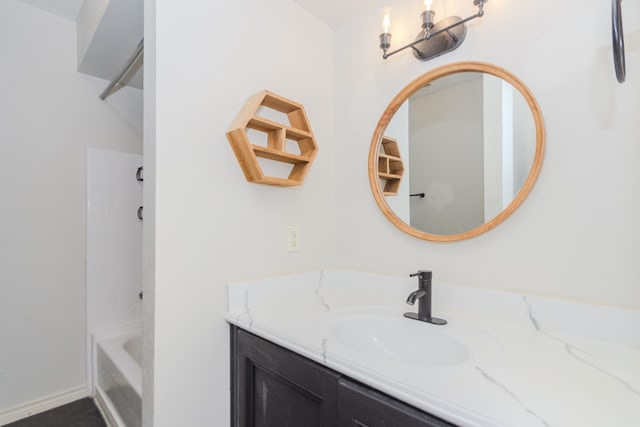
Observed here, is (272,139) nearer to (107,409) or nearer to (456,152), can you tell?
(456,152)

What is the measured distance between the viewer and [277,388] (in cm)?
101

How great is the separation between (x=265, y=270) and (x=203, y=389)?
1.65 feet

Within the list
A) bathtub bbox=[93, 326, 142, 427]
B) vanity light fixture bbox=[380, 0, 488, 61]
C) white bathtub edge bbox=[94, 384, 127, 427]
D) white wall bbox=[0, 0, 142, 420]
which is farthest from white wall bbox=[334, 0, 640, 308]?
white wall bbox=[0, 0, 142, 420]

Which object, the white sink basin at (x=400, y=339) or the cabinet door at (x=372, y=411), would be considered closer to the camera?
the cabinet door at (x=372, y=411)

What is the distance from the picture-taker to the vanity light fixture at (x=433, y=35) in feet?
3.76

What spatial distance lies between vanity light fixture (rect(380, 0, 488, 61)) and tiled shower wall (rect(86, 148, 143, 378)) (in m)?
1.94

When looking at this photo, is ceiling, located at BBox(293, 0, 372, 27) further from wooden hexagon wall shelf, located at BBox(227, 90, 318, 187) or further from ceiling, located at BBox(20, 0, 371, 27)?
wooden hexagon wall shelf, located at BBox(227, 90, 318, 187)

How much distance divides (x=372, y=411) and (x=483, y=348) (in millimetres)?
387

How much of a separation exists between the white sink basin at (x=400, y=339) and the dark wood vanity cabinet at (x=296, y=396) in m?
0.17

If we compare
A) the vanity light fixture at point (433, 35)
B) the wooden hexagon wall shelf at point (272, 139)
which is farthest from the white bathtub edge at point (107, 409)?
the vanity light fixture at point (433, 35)

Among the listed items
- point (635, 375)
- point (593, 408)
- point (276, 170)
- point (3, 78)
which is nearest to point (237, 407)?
point (276, 170)

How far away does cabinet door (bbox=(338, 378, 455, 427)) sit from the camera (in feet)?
2.15

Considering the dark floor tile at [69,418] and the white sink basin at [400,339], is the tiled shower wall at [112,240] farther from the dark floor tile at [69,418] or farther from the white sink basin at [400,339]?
the white sink basin at [400,339]

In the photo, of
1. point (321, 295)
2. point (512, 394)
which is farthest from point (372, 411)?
point (321, 295)
